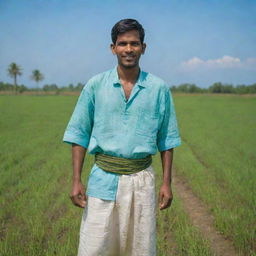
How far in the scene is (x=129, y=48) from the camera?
1.91m

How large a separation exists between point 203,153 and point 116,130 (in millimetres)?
6422

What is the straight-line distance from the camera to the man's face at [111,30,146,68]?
6.28ft

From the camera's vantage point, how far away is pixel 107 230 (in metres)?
1.87

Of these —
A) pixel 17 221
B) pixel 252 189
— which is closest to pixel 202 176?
pixel 252 189

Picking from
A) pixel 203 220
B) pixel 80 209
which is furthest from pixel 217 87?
pixel 80 209

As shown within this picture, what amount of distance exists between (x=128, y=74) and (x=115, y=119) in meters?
0.28

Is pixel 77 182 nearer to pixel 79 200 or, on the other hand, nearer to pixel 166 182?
pixel 79 200

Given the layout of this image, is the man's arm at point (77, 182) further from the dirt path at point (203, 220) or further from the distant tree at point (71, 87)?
the distant tree at point (71, 87)

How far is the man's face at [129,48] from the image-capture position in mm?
1914

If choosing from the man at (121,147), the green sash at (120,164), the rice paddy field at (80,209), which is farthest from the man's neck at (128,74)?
the rice paddy field at (80,209)

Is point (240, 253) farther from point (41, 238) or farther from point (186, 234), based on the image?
point (41, 238)

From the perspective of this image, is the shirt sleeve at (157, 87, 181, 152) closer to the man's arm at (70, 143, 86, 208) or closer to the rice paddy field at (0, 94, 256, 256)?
the man's arm at (70, 143, 86, 208)

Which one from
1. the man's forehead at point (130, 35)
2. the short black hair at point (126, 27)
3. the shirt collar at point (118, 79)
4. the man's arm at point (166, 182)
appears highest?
the short black hair at point (126, 27)

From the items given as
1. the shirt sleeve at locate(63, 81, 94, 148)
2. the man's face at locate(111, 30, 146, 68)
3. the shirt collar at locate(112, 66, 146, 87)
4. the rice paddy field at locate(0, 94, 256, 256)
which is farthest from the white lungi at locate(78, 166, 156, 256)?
the rice paddy field at locate(0, 94, 256, 256)
